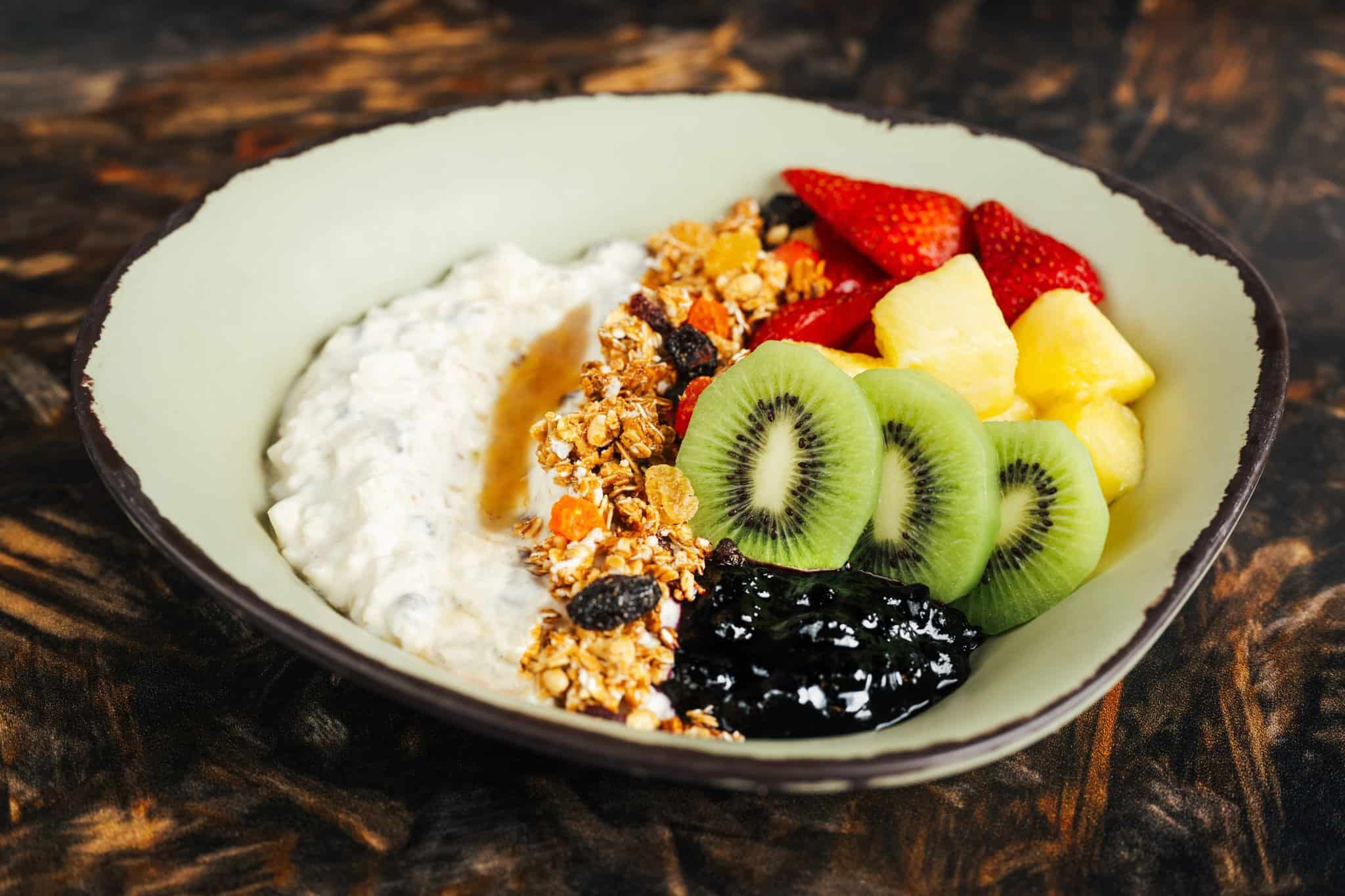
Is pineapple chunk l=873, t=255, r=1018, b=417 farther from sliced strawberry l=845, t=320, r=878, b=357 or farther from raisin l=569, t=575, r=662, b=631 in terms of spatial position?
raisin l=569, t=575, r=662, b=631

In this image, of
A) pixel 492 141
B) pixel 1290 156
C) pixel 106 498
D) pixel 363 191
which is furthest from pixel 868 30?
pixel 106 498

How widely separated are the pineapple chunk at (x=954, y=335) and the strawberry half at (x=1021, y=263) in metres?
0.14

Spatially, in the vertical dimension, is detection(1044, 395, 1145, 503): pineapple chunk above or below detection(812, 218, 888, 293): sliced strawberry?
below

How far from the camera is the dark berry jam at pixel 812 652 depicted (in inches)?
59.5

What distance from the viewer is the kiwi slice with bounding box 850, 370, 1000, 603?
5.59 ft

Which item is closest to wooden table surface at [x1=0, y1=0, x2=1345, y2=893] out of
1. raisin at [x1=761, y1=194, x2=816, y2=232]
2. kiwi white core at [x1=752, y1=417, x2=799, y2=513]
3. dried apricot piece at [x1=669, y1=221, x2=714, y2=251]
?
kiwi white core at [x1=752, y1=417, x2=799, y2=513]

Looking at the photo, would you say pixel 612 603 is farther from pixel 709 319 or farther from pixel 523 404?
pixel 709 319

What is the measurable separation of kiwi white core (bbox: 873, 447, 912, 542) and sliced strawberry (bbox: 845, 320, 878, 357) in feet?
1.06

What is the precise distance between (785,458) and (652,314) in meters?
0.48

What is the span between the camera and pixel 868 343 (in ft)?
6.88

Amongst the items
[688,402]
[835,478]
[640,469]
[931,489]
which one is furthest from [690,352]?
[931,489]

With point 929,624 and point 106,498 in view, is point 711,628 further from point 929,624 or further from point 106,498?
point 106,498

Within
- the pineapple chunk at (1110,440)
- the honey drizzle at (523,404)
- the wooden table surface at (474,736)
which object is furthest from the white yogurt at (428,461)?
the pineapple chunk at (1110,440)

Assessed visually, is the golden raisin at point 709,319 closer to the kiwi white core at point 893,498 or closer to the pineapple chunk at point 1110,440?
the kiwi white core at point 893,498
